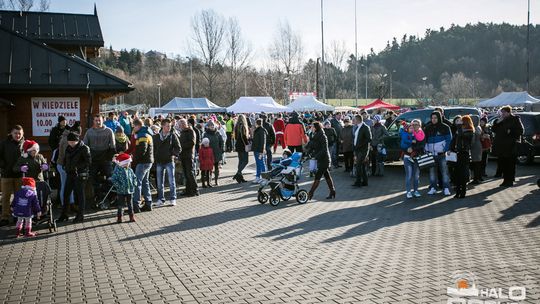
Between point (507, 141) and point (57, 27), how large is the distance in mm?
15212

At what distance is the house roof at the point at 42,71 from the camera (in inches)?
491

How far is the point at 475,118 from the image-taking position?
1498 centimetres

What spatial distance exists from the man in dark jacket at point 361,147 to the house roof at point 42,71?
621cm

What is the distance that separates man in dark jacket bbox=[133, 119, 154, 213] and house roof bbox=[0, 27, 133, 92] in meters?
2.52

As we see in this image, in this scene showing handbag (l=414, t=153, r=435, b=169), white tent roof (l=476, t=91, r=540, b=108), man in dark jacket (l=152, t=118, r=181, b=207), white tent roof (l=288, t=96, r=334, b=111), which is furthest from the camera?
white tent roof (l=476, t=91, r=540, b=108)

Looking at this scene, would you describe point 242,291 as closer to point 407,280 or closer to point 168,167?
point 407,280

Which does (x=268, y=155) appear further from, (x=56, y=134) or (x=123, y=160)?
(x=123, y=160)

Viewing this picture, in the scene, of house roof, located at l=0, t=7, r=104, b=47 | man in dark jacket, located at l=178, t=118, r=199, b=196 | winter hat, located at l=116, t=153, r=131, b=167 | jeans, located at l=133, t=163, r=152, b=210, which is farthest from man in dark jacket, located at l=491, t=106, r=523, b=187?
house roof, located at l=0, t=7, r=104, b=47

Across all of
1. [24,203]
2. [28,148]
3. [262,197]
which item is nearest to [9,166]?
[28,148]

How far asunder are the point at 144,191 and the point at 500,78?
13072cm

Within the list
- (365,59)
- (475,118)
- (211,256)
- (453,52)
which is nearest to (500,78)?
(453,52)

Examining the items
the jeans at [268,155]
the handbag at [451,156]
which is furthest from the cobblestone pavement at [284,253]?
the jeans at [268,155]

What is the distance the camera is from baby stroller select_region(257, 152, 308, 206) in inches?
460

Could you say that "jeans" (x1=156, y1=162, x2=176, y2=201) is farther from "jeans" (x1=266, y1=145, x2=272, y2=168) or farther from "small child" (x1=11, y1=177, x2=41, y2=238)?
"jeans" (x1=266, y1=145, x2=272, y2=168)
